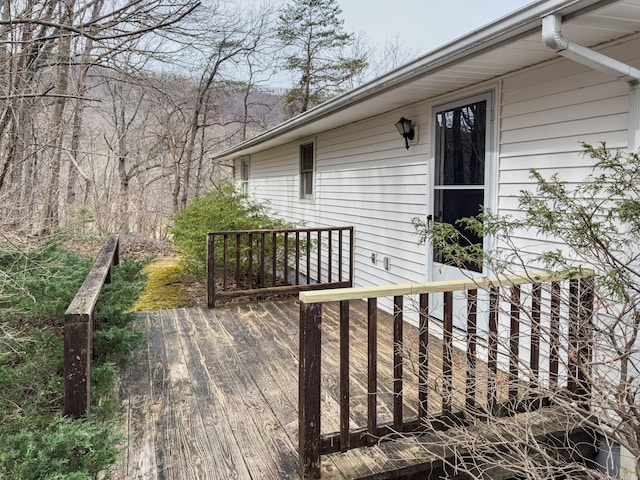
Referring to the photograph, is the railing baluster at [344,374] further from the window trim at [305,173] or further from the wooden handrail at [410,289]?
the window trim at [305,173]

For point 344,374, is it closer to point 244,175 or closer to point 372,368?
point 372,368

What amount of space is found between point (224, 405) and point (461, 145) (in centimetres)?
300

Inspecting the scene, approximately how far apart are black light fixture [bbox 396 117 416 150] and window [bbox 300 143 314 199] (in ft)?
11.0

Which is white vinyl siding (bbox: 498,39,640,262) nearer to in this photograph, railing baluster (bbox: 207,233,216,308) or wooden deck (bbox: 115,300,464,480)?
wooden deck (bbox: 115,300,464,480)

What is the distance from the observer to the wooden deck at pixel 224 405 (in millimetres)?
2314

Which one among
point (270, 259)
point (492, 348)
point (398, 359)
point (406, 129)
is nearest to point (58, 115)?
point (270, 259)

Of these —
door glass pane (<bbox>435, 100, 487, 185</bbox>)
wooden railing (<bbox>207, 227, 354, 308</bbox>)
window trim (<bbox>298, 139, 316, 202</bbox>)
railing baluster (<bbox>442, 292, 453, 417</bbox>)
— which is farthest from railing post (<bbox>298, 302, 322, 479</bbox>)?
window trim (<bbox>298, 139, 316, 202</bbox>)

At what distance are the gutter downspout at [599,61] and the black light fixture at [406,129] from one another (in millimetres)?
2256

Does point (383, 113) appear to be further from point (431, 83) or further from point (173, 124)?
point (173, 124)

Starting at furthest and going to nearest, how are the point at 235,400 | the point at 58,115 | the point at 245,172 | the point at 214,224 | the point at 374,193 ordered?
the point at 245,172 → the point at 214,224 → the point at 58,115 → the point at 374,193 → the point at 235,400

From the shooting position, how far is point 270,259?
682cm

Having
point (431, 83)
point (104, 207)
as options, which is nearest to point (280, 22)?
point (104, 207)

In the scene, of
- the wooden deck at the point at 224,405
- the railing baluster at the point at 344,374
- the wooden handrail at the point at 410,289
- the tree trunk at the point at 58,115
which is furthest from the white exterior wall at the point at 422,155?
the tree trunk at the point at 58,115

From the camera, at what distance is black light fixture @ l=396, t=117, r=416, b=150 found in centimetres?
477
